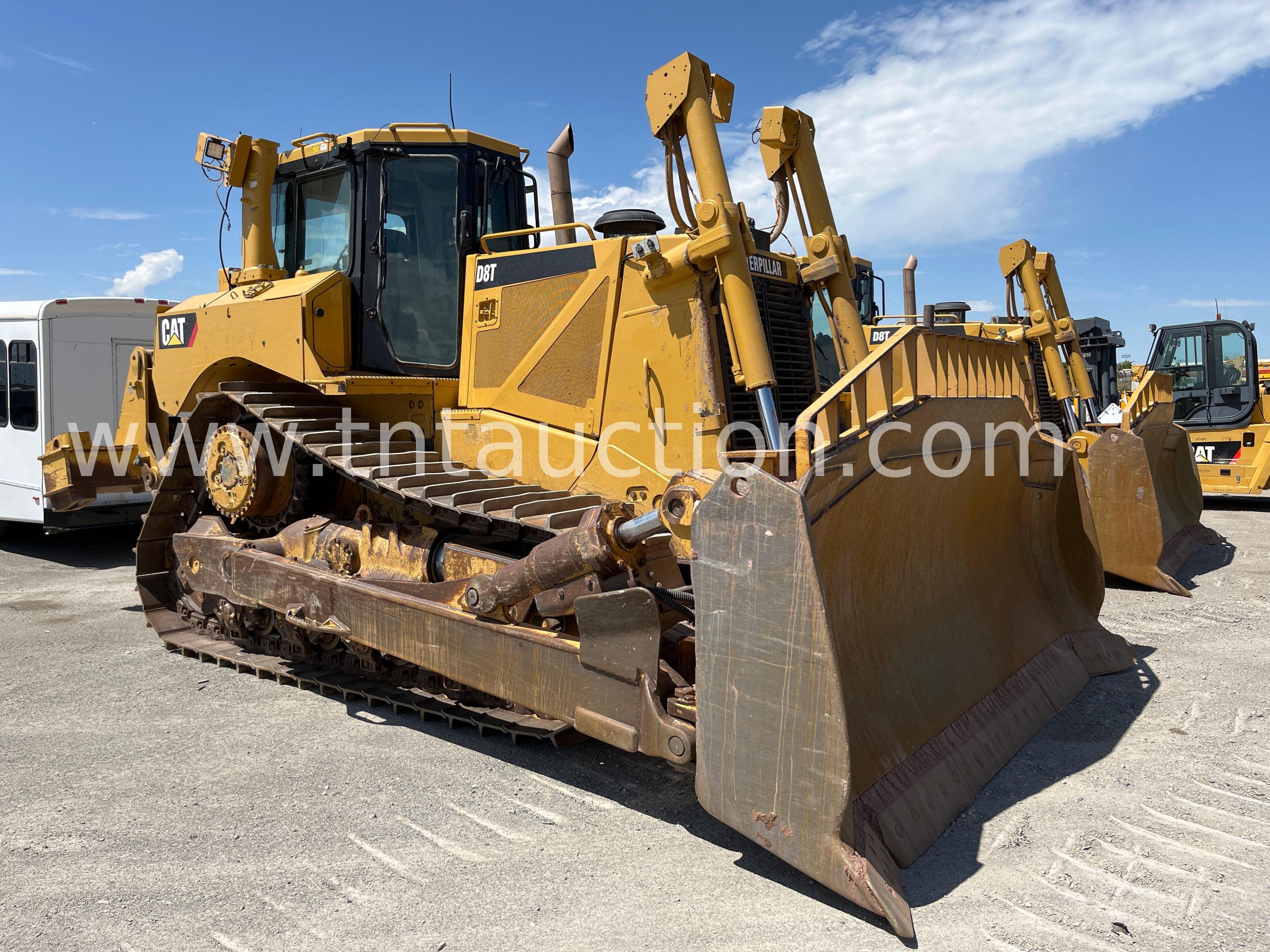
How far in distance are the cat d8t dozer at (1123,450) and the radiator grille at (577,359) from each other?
12.5 feet

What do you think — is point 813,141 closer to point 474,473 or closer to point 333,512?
point 474,473

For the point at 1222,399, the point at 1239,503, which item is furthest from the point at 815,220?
the point at 1239,503

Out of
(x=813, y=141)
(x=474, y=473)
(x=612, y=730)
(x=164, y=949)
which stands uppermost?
(x=813, y=141)

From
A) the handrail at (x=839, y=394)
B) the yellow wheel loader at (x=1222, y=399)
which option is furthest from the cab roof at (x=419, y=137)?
the yellow wheel loader at (x=1222, y=399)

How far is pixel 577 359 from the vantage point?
14.4ft

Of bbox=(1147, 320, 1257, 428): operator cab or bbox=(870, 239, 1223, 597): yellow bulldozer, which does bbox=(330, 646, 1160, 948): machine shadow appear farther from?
bbox=(1147, 320, 1257, 428): operator cab

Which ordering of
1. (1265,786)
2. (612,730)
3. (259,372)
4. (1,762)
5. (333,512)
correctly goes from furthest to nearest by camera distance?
(259,372), (333,512), (1,762), (1265,786), (612,730)

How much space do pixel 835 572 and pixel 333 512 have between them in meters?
3.24

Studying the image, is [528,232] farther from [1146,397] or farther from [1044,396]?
[1044,396]

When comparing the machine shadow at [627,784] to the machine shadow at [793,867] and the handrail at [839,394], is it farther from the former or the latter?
the handrail at [839,394]

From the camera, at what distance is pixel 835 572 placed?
332 cm

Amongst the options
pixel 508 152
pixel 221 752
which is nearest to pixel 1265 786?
pixel 221 752

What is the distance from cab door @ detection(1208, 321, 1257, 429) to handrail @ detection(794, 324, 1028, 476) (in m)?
10.9

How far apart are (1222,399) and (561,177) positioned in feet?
37.8
